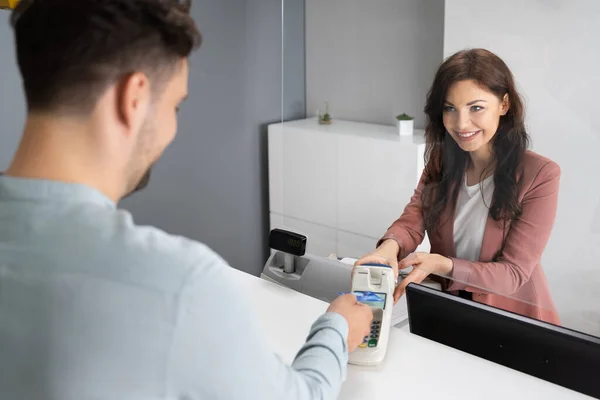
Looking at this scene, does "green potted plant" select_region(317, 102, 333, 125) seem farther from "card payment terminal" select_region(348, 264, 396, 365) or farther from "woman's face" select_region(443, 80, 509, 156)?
"card payment terminal" select_region(348, 264, 396, 365)

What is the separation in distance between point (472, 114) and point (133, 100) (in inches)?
44.2

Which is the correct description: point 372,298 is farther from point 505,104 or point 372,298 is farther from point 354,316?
point 505,104

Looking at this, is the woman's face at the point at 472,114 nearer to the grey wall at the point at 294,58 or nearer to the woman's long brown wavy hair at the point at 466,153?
the woman's long brown wavy hair at the point at 466,153

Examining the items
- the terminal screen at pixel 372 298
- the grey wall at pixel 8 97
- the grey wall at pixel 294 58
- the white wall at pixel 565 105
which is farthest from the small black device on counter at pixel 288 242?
the grey wall at pixel 8 97

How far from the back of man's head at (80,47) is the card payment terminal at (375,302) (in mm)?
765

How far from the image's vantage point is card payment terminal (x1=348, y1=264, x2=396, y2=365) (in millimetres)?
1338

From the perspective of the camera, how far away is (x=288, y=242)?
1.74 m

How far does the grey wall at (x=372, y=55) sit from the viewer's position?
1.95m

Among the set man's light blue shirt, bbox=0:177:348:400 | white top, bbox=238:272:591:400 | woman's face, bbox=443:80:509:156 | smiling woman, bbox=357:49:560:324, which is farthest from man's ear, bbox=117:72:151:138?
woman's face, bbox=443:80:509:156

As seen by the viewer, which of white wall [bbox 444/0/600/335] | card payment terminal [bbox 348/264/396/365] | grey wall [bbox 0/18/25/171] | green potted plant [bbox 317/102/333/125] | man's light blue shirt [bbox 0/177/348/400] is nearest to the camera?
man's light blue shirt [bbox 0/177/348/400]

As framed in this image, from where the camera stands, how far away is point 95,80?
0.79m

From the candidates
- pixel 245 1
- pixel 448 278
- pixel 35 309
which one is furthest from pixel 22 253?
pixel 245 1

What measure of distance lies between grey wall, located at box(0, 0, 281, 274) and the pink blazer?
1265 millimetres

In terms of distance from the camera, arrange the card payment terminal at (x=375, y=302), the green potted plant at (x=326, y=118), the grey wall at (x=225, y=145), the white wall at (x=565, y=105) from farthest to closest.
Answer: the grey wall at (x=225, y=145) → the green potted plant at (x=326, y=118) → the white wall at (x=565, y=105) → the card payment terminal at (x=375, y=302)
